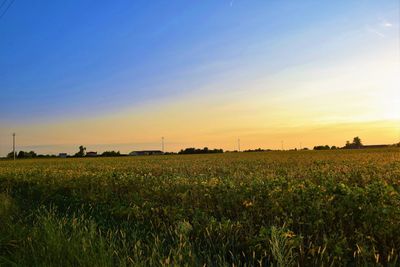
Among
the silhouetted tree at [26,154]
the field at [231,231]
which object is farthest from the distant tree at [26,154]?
the field at [231,231]

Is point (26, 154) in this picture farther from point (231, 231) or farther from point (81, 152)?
point (231, 231)

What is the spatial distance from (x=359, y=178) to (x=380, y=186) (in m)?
5.75

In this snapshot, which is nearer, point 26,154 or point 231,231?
point 231,231

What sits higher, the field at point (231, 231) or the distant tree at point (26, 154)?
the distant tree at point (26, 154)

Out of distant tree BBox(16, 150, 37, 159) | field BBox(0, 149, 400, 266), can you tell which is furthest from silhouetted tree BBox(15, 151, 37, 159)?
field BBox(0, 149, 400, 266)

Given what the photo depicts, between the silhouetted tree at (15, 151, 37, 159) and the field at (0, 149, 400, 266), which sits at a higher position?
the silhouetted tree at (15, 151, 37, 159)

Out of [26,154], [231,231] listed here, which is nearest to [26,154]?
[26,154]

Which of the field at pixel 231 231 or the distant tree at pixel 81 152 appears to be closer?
the field at pixel 231 231

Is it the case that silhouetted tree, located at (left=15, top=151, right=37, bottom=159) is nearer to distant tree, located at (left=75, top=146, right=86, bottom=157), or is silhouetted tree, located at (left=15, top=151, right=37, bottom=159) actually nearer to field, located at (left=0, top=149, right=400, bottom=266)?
distant tree, located at (left=75, top=146, right=86, bottom=157)

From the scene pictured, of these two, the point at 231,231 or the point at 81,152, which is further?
the point at 81,152

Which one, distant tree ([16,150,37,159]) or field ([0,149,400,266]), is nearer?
field ([0,149,400,266])

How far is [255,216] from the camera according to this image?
7.36m

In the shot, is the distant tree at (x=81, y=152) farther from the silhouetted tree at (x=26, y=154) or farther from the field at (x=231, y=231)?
the field at (x=231, y=231)

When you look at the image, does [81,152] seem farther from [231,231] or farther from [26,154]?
[231,231]
